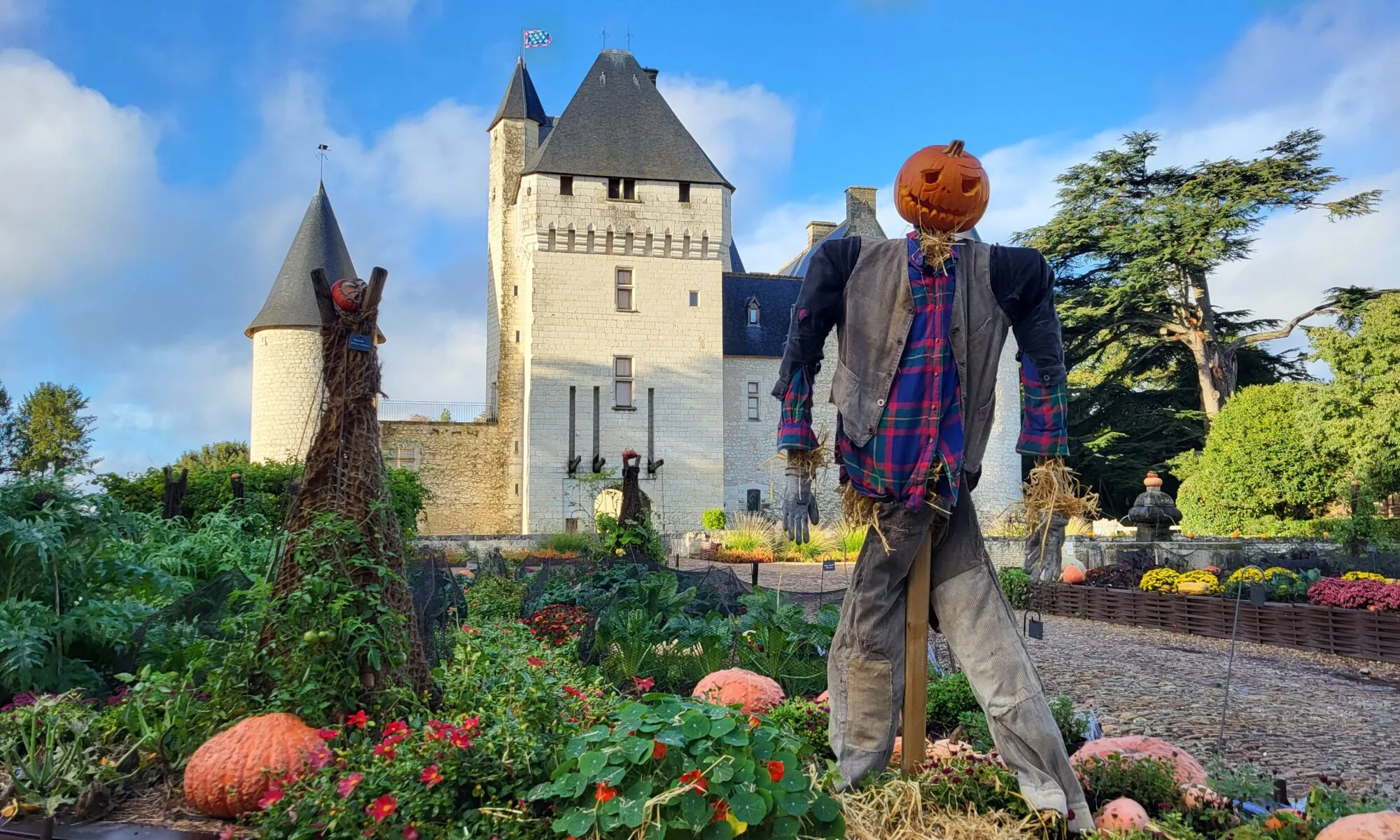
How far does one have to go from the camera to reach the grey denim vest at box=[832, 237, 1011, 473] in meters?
2.90

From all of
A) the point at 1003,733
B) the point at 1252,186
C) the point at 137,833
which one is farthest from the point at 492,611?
the point at 1252,186

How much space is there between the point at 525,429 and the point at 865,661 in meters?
24.3

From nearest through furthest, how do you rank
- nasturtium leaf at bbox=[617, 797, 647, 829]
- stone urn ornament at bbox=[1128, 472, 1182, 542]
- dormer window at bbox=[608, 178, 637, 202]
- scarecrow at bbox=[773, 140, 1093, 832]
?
1. nasturtium leaf at bbox=[617, 797, 647, 829]
2. scarecrow at bbox=[773, 140, 1093, 832]
3. stone urn ornament at bbox=[1128, 472, 1182, 542]
4. dormer window at bbox=[608, 178, 637, 202]

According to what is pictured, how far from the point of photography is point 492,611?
778 cm

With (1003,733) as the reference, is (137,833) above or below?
below

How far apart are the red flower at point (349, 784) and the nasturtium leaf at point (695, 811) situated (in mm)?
933

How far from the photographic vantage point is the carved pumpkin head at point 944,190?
3021mm

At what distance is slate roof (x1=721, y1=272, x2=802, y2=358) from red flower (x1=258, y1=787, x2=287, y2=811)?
88.2ft

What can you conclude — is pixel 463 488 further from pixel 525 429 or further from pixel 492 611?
pixel 492 611

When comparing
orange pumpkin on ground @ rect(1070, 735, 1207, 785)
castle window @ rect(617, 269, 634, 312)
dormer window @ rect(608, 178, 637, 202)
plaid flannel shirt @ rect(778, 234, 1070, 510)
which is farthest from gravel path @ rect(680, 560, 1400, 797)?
dormer window @ rect(608, 178, 637, 202)

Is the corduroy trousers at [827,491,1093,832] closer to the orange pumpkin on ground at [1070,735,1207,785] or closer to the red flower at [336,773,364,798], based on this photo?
the orange pumpkin on ground at [1070,735,1207,785]

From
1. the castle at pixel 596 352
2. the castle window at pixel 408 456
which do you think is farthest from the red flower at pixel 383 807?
the castle window at pixel 408 456

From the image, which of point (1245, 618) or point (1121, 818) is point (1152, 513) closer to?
point (1245, 618)

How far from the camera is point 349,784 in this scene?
2656 mm
